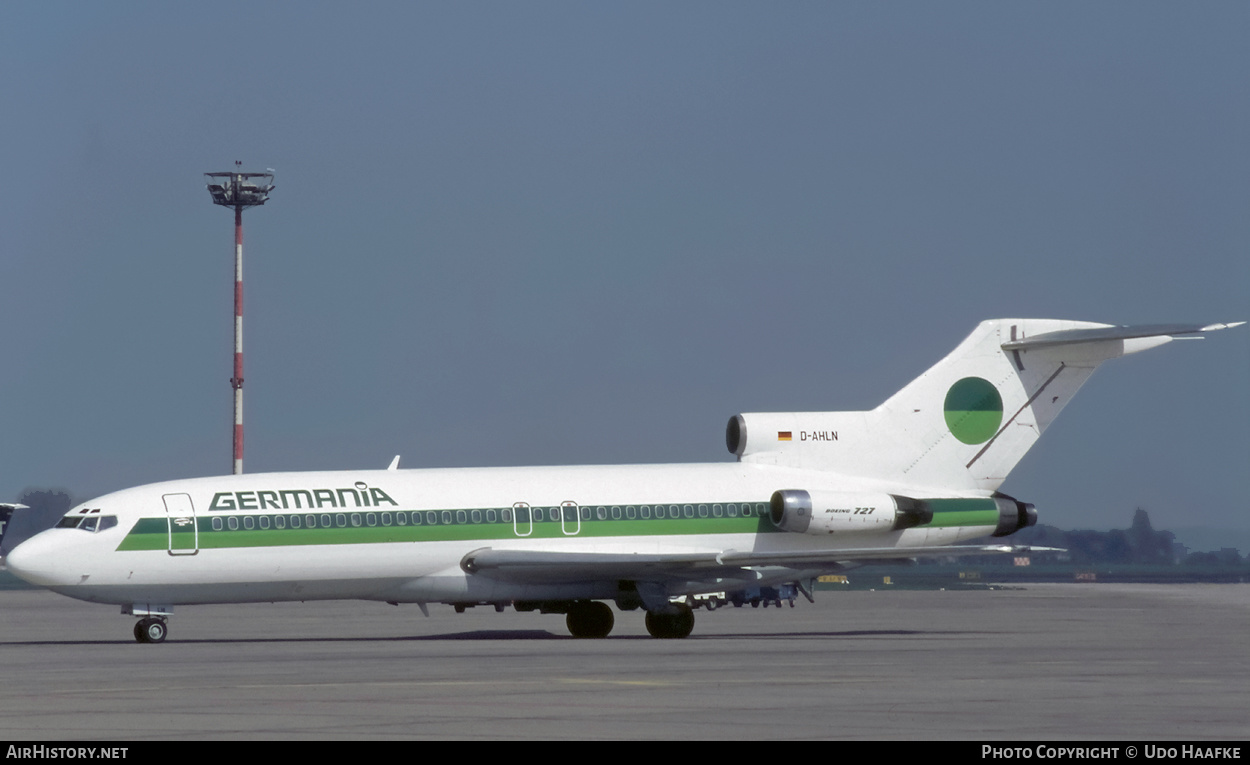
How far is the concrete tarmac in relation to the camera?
1811 centimetres

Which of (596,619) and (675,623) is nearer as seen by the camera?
(675,623)

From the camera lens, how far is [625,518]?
39.8 m

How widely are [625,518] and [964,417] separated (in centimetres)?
903

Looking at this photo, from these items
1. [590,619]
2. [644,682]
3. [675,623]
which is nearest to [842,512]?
[675,623]

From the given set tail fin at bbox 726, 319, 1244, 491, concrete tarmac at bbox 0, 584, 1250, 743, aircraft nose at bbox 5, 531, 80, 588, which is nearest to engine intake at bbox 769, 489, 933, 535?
tail fin at bbox 726, 319, 1244, 491

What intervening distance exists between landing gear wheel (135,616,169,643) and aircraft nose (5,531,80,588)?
1763 mm

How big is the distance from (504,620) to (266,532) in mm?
14815

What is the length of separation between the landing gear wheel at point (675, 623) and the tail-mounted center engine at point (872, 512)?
3217 mm

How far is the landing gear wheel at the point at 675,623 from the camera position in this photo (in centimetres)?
3866

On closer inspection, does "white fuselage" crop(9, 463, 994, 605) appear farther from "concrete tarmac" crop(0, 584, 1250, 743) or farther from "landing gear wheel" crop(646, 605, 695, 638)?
"concrete tarmac" crop(0, 584, 1250, 743)

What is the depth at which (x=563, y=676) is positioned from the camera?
25.5 m

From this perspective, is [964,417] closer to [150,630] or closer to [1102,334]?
[1102,334]

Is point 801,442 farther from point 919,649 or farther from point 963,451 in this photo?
point 919,649
